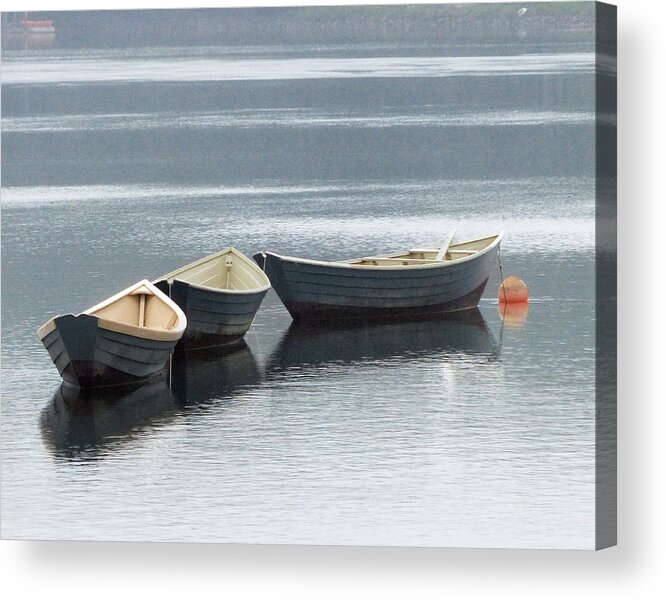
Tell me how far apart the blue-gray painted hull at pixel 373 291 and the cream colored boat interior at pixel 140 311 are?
0.92 meters

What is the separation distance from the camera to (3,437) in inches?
611

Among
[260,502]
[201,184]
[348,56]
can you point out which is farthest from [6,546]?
[348,56]

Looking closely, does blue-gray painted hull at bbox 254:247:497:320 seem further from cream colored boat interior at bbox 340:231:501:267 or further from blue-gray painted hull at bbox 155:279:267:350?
blue-gray painted hull at bbox 155:279:267:350

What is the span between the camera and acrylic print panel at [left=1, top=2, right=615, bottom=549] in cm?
1470

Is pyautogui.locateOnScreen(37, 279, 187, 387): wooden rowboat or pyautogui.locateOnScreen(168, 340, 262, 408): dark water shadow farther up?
pyautogui.locateOnScreen(37, 279, 187, 387): wooden rowboat

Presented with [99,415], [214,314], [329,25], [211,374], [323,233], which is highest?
[329,25]

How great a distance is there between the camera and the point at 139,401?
1641cm

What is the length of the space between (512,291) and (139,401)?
3.12m

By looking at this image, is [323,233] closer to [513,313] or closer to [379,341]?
[379,341]

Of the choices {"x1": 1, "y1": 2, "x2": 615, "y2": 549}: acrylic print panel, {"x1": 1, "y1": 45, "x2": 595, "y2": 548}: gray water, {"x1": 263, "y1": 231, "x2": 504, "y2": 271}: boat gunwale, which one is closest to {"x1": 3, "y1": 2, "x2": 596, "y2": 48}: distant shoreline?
{"x1": 1, "y1": 2, "x2": 615, "y2": 549}: acrylic print panel

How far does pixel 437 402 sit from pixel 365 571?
1.48 meters

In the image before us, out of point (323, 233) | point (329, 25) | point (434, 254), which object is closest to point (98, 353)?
Answer: point (323, 233)

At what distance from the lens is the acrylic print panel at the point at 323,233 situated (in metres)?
14.7

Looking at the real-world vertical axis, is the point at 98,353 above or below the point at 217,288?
below
